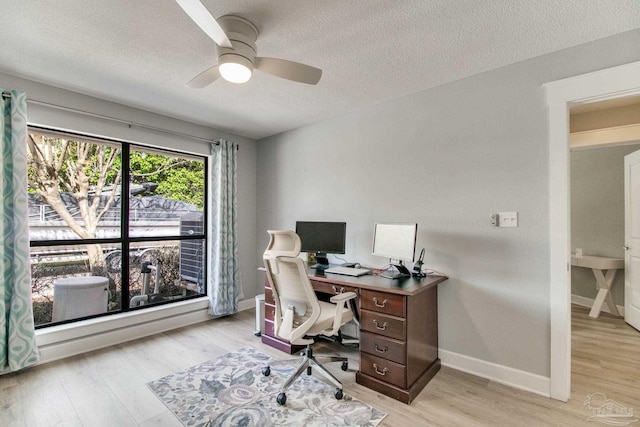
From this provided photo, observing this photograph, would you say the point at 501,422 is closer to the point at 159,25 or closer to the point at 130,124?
the point at 159,25

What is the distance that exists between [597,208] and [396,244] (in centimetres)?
368

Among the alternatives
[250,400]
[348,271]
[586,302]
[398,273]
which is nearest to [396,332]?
[398,273]

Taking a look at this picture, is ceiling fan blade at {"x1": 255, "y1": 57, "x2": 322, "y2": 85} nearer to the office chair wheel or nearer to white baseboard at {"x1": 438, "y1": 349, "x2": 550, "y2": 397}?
the office chair wheel

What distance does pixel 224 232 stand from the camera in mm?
3730

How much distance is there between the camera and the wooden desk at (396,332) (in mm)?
2057

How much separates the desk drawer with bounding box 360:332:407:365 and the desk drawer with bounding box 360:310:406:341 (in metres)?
0.04

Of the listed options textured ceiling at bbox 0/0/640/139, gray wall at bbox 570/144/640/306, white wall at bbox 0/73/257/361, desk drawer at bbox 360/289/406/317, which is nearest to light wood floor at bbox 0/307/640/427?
white wall at bbox 0/73/257/361

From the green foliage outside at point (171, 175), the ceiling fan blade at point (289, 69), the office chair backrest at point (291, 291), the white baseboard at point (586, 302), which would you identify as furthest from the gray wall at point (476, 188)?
the white baseboard at point (586, 302)

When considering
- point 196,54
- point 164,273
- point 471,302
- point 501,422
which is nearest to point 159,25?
point 196,54

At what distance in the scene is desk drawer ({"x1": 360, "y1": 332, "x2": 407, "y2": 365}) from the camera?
6.73ft

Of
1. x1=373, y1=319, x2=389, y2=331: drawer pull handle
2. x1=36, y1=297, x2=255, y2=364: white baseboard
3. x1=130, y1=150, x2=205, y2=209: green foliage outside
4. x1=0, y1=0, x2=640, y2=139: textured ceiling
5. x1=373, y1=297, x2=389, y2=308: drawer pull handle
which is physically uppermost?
x1=0, y1=0, x2=640, y2=139: textured ceiling

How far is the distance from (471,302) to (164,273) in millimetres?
3395

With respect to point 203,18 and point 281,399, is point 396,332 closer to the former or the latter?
Answer: point 281,399

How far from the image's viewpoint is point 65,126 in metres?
2.69
